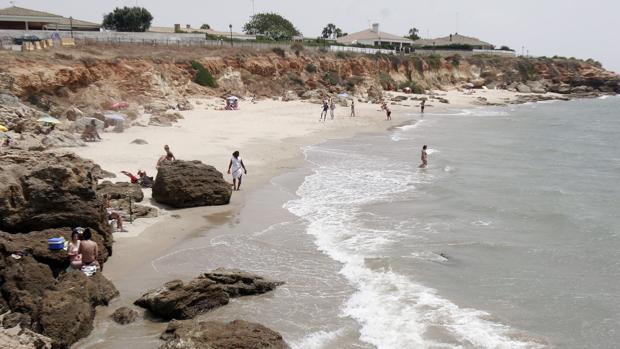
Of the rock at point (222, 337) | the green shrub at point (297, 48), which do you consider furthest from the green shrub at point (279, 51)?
the rock at point (222, 337)

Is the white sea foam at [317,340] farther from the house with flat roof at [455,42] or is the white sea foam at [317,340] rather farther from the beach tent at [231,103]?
the house with flat roof at [455,42]

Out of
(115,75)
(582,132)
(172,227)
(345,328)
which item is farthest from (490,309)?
(582,132)

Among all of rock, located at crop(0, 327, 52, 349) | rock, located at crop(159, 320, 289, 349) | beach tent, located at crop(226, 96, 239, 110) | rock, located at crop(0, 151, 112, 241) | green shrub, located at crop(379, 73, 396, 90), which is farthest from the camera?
green shrub, located at crop(379, 73, 396, 90)

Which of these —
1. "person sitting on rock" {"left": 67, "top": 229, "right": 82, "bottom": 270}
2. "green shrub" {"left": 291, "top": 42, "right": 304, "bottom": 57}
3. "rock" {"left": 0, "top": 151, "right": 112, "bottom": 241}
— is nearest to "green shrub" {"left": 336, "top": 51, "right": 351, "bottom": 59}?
"green shrub" {"left": 291, "top": 42, "right": 304, "bottom": 57}

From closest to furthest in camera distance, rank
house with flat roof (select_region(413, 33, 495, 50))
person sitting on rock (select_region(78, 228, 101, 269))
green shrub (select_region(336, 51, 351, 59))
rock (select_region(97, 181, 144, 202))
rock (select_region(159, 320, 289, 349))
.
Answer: rock (select_region(159, 320, 289, 349))
person sitting on rock (select_region(78, 228, 101, 269))
rock (select_region(97, 181, 144, 202))
green shrub (select_region(336, 51, 351, 59))
house with flat roof (select_region(413, 33, 495, 50))

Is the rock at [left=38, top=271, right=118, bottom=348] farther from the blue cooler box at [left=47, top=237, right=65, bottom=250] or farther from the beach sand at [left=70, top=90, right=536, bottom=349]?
the blue cooler box at [left=47, top=237, right=65, bottom=250]

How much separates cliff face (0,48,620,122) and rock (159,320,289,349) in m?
23.5

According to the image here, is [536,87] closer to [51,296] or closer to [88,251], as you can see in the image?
[88,251]

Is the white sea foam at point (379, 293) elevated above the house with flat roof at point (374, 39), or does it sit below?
below

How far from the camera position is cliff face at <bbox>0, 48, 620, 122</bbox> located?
31781 mm

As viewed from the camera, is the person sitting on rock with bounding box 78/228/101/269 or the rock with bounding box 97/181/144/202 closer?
the person sitting on rock with bounding box 78/228/101/269

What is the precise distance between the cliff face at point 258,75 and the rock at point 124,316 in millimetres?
21965

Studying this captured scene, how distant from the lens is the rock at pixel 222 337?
25.7 ft

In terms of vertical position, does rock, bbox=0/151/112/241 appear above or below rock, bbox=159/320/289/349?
above
